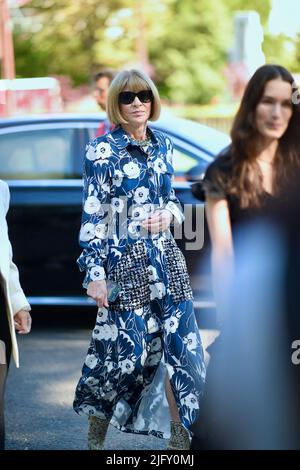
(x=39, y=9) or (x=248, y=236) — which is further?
(x=39, y=9)

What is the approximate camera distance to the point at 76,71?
4228 centimetres

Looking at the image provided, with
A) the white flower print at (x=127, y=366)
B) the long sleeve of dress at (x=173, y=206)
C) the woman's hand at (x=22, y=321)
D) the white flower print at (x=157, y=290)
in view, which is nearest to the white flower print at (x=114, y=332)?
the white flower print at (x=127, y=366)

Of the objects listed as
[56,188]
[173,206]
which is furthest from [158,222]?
[56,188]

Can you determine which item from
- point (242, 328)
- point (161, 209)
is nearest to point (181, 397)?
point (161, 209)

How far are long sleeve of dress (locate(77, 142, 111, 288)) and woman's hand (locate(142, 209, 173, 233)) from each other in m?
0.18

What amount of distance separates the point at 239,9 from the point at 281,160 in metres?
48.1

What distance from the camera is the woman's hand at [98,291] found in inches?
159

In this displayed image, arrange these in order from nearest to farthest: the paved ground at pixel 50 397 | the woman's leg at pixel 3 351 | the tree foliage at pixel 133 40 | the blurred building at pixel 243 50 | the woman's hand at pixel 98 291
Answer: the woman's leg at pixel 3 351
the woman's hand at pixel 98 291
the paved ground at pixel 50 397
the blurred building at pixel 243 50
the tree foliage at pixel 133 40

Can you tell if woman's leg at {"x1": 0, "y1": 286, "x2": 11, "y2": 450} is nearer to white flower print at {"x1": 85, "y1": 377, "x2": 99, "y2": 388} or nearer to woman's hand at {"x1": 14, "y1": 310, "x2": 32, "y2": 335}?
woman's hand at {"x1": 14, "y1": 310, "x2": 32, "y2": 335}

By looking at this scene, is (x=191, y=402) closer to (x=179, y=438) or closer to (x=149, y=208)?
(x=179, y=438)

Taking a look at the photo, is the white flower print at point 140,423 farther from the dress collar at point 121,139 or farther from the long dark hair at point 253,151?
the long dark hair at point 253,151

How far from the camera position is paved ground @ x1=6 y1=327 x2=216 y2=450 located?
15.6 feet

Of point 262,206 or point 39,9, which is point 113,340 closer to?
point 262,206

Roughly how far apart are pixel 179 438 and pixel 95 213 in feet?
3.43
